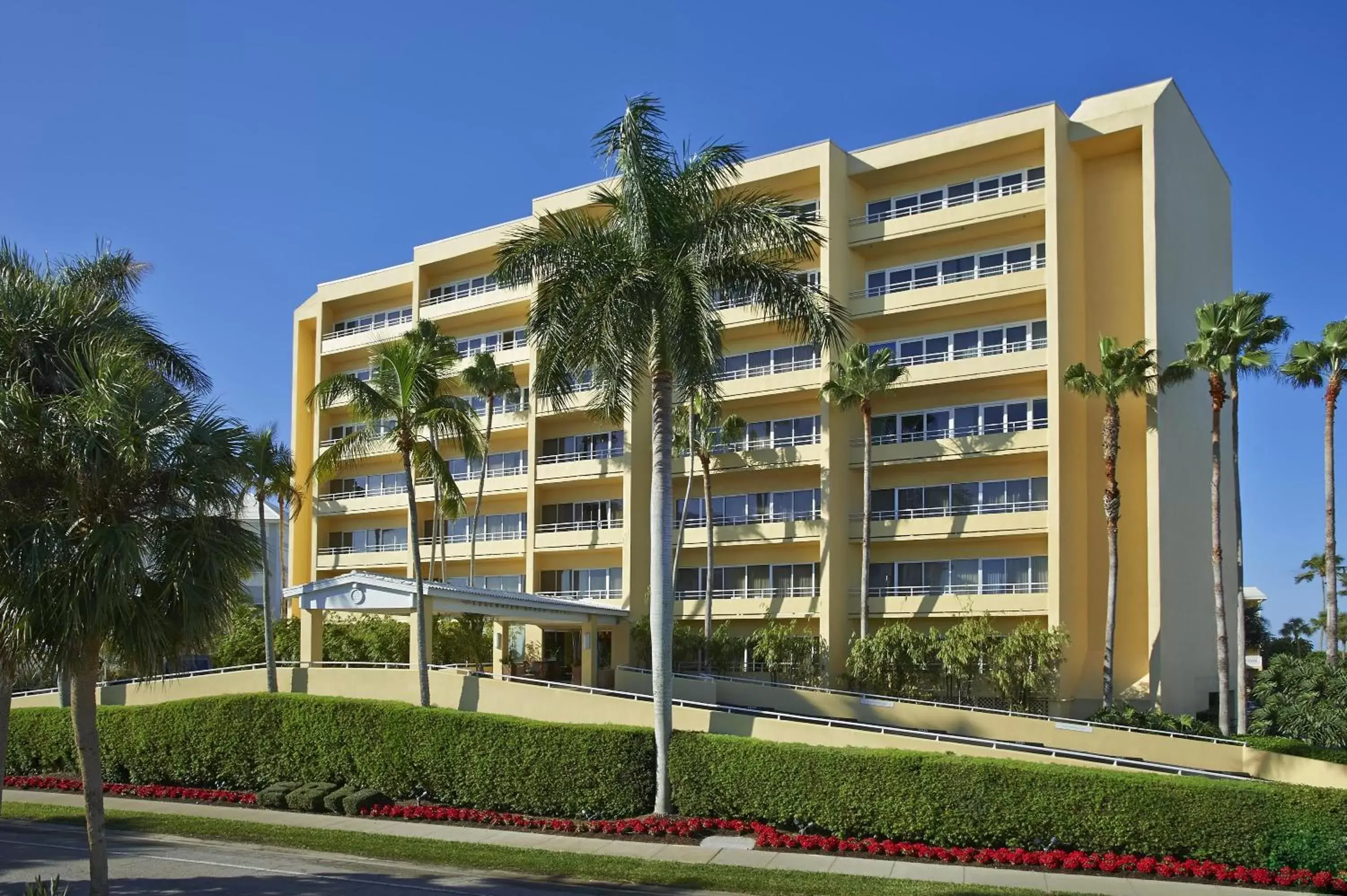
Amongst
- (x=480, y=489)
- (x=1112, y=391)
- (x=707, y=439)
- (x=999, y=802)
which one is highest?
(x=1112, y=391)

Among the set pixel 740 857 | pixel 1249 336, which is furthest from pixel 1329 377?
pixel 740 857

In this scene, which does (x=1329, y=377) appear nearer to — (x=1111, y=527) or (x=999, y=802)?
(x=1111, y=527)

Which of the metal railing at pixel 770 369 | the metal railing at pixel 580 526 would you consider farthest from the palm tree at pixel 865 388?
the metal railing at pixel 580 526

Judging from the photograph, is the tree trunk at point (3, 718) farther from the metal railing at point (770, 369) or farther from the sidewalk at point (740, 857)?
the metal railing at point (770, 369)

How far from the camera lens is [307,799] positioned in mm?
26125

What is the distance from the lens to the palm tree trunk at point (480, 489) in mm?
49750

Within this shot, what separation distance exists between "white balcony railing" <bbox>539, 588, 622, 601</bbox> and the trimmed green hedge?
69.7 ft

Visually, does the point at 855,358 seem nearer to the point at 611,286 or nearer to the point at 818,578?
the point at 818,578

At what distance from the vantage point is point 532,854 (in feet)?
67.6

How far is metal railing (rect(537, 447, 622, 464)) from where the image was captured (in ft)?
166

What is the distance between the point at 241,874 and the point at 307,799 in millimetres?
7079

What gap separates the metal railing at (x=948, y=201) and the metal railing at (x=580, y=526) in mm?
17086

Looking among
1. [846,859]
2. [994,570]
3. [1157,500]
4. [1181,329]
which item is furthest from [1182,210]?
[846,859]

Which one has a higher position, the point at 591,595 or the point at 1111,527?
the point at 1111,527
